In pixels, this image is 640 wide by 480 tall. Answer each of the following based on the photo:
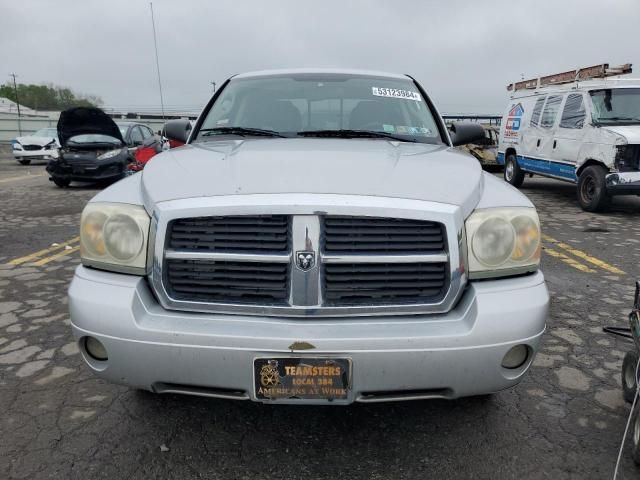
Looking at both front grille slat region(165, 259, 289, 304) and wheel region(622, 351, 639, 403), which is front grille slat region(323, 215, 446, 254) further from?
wheel region(622, 351, 639, 403)

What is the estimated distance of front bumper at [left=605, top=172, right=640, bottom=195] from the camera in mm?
7605

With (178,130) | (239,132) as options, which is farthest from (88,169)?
(239,132)

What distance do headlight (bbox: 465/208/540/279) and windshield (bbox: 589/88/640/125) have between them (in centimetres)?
733

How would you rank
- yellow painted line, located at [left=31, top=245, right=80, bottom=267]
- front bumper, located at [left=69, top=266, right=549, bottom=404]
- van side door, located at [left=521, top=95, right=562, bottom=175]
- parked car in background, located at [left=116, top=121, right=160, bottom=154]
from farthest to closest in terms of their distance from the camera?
parked car in background, located at [left=116, top=121, right=160, bottom=154]
van side door, located at [left=521, top=95, right=562, bottom=175]
yellow painted line, located at [left=31, top=245, right=80, bottom=267]
front bumper, located at [left=69, top=266, right=549, bottom=404]

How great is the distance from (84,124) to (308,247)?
1030cm

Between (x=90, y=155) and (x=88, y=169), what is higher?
(x=90, y=155)

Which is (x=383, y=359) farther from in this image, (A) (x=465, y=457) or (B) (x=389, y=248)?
(A) (x=465, y=457)

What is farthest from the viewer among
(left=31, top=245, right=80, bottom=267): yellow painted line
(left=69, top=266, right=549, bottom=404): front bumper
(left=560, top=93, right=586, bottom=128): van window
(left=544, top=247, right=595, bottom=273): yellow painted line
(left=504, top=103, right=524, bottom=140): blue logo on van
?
A: (left=504, top=103, right=524, bottom=140): blue logo on van

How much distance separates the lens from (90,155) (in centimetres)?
1100

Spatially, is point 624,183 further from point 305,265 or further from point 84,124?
point 84,124

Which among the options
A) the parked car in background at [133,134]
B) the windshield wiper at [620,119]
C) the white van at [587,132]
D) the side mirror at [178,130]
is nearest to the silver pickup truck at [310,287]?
the side mirror at [178,130]

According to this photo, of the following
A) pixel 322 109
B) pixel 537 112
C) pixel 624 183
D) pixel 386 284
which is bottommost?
pixel 624 183

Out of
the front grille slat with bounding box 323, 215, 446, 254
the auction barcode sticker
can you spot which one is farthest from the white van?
the front grille slat with bounding box 323, 215, 446, 254

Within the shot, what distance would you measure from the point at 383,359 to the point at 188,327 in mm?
714
